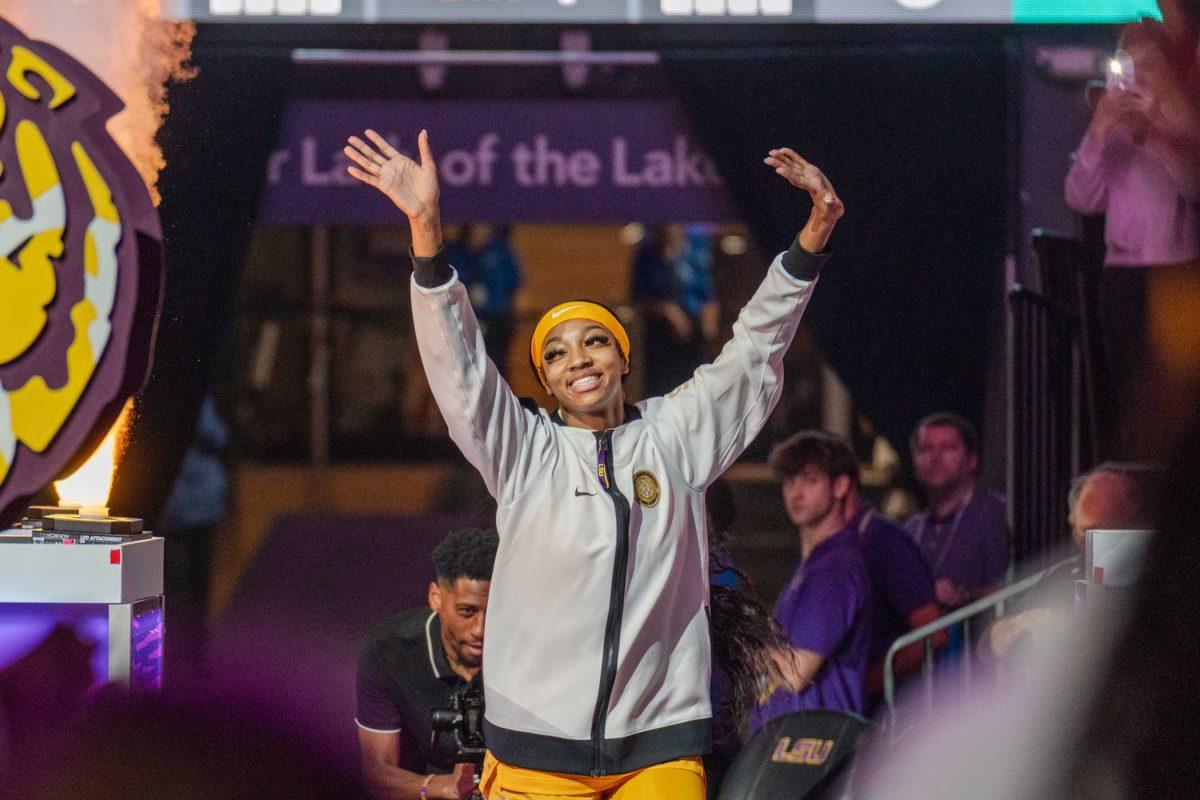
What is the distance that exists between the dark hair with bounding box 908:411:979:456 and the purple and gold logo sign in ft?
9.00

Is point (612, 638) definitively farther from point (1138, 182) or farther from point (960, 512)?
point (1138, 182)

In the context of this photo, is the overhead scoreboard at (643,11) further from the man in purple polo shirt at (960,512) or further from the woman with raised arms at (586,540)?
the woman with raised arms at (586,540)

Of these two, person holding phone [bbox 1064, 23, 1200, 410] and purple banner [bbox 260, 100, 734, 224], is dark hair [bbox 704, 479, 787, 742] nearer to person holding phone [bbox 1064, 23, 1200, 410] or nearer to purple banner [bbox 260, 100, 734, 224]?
person holding phone [bbox 1064, 23, 1200, 410]

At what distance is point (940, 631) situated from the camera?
487 centimetres

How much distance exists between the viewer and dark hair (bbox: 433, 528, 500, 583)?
365cm

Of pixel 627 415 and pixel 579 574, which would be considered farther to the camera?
pixel 627 415

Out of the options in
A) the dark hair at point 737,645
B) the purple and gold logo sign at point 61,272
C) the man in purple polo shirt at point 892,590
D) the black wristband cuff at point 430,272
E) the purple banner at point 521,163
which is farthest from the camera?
the purple banner at point 521,163

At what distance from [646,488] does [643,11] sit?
215 centimetres

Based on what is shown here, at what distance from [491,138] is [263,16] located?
104 centimetres

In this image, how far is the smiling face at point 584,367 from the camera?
3031 millimetres

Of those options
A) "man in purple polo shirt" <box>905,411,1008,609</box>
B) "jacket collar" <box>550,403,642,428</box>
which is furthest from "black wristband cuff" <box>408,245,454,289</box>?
"man in purple polo shirt" <box>905,411,1008,609</box>

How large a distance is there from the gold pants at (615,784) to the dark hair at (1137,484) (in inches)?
77.8

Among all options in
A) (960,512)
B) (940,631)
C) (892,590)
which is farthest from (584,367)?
(960,512)

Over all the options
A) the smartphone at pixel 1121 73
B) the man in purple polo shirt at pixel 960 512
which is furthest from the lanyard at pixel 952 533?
the smartphone at pixel 1121 73
